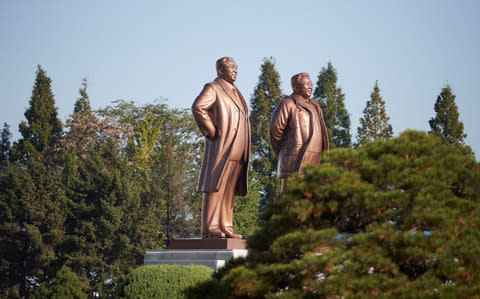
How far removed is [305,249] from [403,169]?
988 mm

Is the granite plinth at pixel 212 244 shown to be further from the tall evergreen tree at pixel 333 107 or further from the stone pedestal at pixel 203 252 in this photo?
the tall evergreen tree at pixel 333 107

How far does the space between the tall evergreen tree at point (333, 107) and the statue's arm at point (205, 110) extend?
1772 cm

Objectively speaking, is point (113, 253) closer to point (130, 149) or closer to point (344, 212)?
point (130, 149)

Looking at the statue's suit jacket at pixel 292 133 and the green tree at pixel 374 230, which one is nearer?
the green tree at pixel 374 230

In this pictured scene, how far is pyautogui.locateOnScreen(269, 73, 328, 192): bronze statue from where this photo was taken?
10.8 metres

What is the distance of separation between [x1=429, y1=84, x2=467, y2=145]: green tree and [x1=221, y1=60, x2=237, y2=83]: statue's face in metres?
14.9

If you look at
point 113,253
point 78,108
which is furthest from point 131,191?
point 78,108

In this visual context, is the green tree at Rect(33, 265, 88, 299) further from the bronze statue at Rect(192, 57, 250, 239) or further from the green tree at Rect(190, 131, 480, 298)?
the green tree at Rect(190, 131, 480, 298)

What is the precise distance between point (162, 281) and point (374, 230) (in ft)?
14.9

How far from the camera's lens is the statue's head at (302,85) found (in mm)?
11086

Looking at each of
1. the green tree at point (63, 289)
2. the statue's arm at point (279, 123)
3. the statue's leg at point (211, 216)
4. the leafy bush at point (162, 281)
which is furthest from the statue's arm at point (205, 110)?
the green tree at point (63, 289)

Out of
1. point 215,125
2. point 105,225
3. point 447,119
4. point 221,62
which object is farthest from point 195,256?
point 447,119

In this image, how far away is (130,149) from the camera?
107 ft

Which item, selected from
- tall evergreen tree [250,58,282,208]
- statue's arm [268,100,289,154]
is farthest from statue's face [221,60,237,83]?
tall evergreen tree [250,58,282,208]
